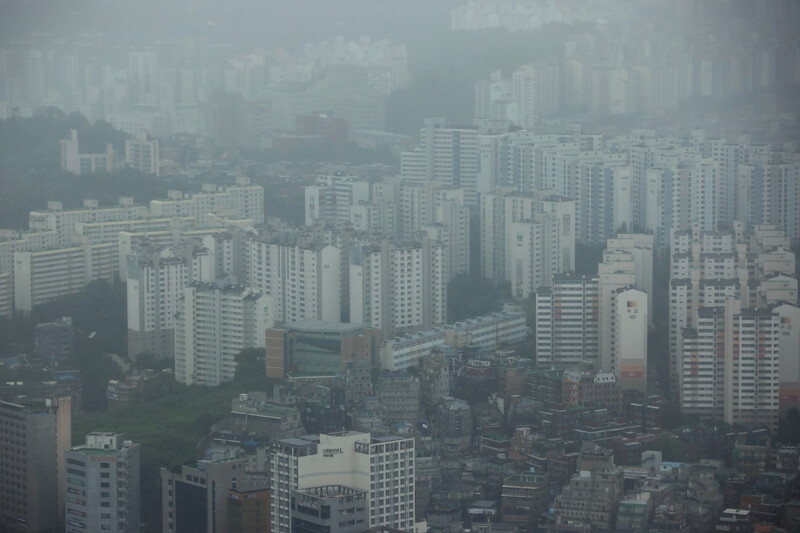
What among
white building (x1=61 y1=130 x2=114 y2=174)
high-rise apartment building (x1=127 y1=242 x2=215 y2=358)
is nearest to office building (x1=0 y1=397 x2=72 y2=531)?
high-rise apartment building (x1=127 y1=242 x2=215 y2=358)

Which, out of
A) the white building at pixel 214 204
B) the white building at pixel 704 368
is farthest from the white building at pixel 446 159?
the white building at pixel 704 368

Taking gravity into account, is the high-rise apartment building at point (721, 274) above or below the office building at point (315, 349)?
above

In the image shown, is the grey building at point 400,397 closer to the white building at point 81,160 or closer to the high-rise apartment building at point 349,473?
the high-rise apartment building at point 349,473

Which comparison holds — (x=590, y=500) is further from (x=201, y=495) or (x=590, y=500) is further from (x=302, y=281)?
(x=302, y=281)

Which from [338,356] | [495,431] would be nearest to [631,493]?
[495,431]

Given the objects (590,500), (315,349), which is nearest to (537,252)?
(315,349)

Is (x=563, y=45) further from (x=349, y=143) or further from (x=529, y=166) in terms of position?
(x=529, y=166)
